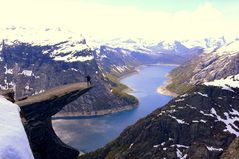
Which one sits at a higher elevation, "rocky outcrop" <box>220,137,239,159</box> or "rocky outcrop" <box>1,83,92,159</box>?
"rocky outcrop" <box>1,83,92,159</box>

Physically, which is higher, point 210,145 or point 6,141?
point 6,141

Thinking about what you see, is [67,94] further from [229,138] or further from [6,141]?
[229,138]

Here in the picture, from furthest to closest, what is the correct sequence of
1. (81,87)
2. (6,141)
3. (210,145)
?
(210,145), (81,87), (6,141)

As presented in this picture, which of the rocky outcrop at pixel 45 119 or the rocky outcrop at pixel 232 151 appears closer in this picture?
the rocky outcrop at pixel 45 119

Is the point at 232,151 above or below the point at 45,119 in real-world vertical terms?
below

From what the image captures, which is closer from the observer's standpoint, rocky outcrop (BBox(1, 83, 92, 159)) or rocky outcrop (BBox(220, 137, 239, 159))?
rocky outcrop (BBox(1, 83, 92, 159))

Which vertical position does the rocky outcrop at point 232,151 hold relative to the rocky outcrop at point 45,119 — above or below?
below

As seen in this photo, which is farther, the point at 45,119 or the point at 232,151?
the point at 232,151

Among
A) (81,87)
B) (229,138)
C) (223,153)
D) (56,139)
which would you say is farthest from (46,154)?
(229,138)
